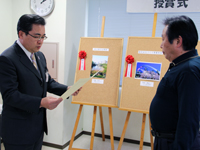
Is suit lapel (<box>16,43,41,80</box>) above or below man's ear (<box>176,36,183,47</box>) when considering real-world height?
below

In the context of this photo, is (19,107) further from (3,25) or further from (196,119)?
(3,25)

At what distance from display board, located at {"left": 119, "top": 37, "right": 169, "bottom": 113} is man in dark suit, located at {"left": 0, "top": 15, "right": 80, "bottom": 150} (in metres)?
1.18

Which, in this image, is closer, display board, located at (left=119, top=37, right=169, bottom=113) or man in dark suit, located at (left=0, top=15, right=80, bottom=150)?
man in dark suit, located at (left=0, top=15, right=80, bottom=150)

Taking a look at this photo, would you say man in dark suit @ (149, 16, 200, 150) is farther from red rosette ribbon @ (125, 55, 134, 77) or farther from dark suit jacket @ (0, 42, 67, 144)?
red rosette ribbon @ (125, 55, 134, 77)

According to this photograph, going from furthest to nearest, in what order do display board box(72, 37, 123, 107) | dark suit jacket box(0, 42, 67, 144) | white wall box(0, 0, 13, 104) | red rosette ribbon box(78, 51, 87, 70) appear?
white wall box(0, 0, 13, 104) → red rosette ribbon box(78, 51, 87, 70) → display board box(72, 37, 123, 107) → dark suit jacket box(0, 42, 67, 144)

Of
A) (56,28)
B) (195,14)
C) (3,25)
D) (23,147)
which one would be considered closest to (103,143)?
(23,147)

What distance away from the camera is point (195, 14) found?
299 centimetres

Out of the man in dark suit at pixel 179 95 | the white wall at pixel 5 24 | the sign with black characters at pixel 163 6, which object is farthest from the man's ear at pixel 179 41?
the white wall at pixel 5 24

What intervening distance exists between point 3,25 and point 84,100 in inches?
65.2

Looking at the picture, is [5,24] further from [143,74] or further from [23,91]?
[143,74]

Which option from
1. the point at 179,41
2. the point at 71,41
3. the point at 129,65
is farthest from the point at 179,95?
the point at 71,41

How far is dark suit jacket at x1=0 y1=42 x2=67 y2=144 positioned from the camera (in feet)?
4.25

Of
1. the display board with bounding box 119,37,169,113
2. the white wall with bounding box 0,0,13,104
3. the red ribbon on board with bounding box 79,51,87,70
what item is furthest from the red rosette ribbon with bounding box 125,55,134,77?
the white wall with bounding box 0,0,13,104

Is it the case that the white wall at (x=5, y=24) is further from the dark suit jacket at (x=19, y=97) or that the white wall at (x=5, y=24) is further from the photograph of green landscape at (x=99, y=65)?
the dark suit jacket at (x=19, y=97)
